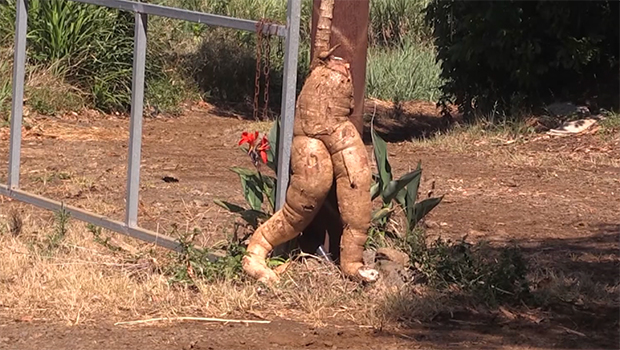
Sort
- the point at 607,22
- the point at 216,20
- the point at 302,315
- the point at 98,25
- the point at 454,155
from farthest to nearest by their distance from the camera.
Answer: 1. the point at 98,25
2. the point at 607,22
3. the point at 454,155
4. the point at 216,20
5. the point at 302,315

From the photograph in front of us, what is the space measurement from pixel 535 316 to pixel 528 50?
6.12 meters

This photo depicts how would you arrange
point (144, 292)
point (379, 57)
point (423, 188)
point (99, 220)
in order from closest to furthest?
1. point (144, 292)
2. point (99, 220)
3. point (423, 188)
4. point (379, 57)

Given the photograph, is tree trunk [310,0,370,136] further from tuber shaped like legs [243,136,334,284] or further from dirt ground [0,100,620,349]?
dirt ground [0,100,620,349]

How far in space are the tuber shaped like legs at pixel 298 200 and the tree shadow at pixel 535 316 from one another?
2.24ft

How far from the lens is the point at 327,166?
6.01 metres

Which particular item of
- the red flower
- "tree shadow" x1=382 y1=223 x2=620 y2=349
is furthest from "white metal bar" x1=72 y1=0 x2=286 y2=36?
"tree shadow" x1=382 y1=223 x2=620 y2=349

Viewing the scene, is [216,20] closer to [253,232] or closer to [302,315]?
[253,232]

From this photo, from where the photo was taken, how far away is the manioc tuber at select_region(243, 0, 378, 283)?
5.98 meters

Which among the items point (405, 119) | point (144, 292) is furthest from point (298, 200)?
point (405, 119)

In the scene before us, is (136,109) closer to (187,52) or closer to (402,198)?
(402,198)

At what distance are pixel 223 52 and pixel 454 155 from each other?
556 centimetres

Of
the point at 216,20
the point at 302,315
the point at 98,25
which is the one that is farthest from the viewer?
the point at 98,25

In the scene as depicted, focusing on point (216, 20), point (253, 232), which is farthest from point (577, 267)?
point (216, 20)

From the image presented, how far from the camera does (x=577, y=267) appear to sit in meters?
6.64
